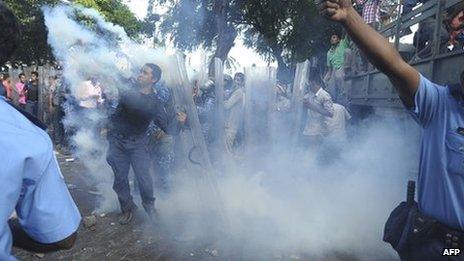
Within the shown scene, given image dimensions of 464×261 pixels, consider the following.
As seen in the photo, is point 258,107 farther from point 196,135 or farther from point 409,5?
point 409,5

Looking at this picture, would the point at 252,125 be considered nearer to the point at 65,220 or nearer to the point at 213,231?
the point at 213,231

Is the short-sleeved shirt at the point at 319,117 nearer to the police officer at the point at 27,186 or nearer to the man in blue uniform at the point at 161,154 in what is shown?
the man in blue uniform at the point at 161,154

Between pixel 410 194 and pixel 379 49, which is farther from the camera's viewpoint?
pixel 410 194

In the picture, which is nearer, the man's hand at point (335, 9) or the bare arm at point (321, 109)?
the man's hand at point (335, 9)

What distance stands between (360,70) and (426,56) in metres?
3.09

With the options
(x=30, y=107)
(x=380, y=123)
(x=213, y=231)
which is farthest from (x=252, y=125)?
(x=30, y=107)

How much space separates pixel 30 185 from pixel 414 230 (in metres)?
1.64

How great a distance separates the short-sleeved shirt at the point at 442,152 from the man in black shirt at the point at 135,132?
397cm

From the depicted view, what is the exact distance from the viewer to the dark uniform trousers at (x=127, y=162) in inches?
218

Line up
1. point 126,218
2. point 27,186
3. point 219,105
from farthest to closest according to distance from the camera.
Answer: point 219,105 < point 126,218 < point 27,186

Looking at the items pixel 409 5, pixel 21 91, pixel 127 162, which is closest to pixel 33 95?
pixel 21 91

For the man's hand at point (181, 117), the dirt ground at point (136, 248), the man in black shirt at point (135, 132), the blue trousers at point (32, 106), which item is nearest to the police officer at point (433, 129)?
the dirt ground at point (136, 248)

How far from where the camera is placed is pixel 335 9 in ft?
6.23

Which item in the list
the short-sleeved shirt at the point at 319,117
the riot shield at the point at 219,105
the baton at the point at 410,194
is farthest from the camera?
the riot shield at the point at 219,105
